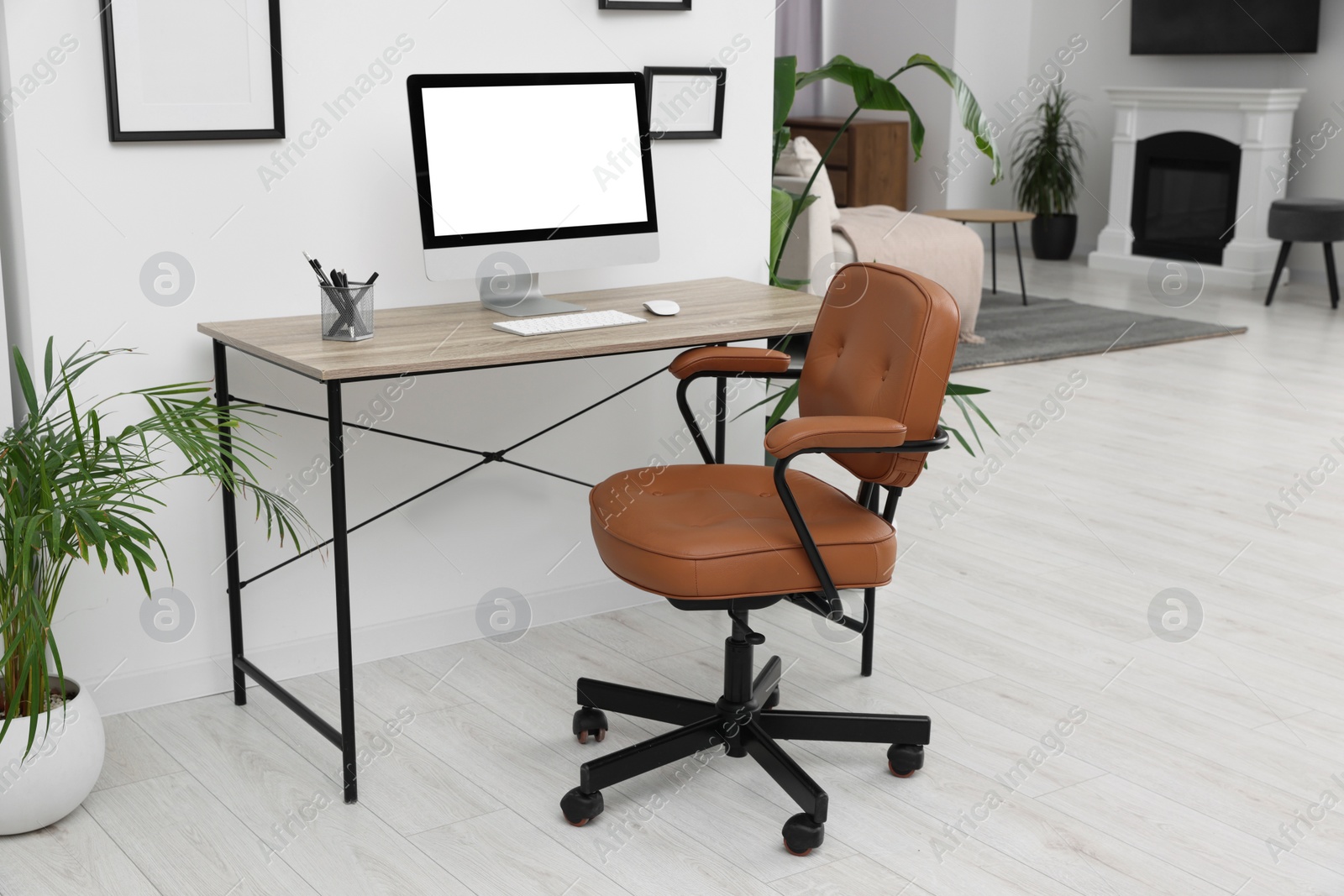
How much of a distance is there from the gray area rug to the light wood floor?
7.08 feet

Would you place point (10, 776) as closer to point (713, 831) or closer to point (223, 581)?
point (223, 581)

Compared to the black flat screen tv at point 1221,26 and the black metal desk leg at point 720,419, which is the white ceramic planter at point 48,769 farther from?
the black flat screen tv at point 1221,26

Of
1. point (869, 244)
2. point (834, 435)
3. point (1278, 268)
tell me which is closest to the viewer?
point (834, 435)

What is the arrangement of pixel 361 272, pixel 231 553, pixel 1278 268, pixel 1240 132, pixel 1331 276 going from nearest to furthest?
1. pixel 231 553
2. pixel 361 272
3. pixel 1331 276
4. pixel 1278 268
5. pixel 1240 132

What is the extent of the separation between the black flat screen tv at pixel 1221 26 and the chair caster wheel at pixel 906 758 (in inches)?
273

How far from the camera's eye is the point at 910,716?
2.44 m

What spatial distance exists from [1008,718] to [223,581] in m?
1.62

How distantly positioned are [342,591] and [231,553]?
50 cm

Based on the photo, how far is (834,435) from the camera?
212cm

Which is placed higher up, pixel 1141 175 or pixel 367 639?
pixel 1141 175

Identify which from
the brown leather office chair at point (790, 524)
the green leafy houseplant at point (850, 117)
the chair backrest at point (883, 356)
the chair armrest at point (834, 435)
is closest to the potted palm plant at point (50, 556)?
the brown leather office chair at point (790, 524)

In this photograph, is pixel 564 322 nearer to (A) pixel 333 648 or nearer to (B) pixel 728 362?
(B) pixel 728 362

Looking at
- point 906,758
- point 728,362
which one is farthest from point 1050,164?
point 906,758

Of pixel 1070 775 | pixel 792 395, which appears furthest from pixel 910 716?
pixel 792 395
